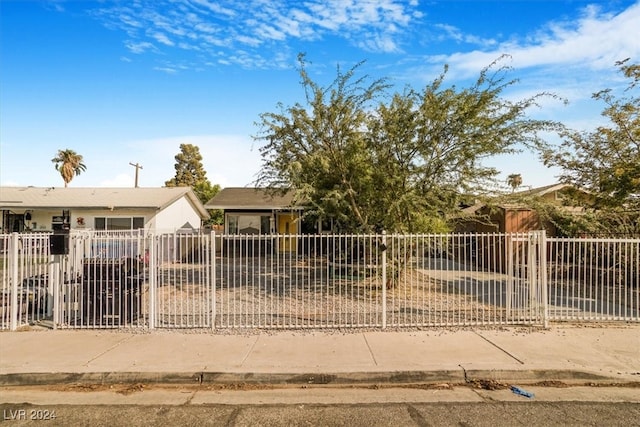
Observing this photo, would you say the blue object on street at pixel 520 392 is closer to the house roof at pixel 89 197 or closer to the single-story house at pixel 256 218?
the single-story house at pixel 256 218

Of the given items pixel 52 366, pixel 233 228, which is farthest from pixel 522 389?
pixel 233 228

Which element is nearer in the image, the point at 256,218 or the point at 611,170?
the point at 611,170

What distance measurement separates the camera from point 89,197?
21.6 meters

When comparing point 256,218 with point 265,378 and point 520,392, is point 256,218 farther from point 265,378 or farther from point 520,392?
point 520,392

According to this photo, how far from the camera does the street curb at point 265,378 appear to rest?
4957mm

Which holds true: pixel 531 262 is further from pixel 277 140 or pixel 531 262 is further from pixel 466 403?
pixel 277 140

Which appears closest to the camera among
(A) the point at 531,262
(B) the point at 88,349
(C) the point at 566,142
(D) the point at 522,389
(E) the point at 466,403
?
(E) the point at 466,403

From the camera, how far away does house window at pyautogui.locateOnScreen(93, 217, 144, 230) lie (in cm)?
1983

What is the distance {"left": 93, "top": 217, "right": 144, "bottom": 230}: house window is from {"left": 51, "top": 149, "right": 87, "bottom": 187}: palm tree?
2434cm

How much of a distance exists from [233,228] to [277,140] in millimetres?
12914

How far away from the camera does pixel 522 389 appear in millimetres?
4773

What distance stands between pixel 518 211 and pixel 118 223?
1915cm

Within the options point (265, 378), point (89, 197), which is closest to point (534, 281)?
point (265, 378)

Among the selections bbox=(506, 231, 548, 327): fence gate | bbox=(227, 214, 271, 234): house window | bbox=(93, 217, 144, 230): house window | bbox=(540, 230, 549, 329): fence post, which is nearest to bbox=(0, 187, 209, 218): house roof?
bbox=(93, 217, 144, 230): house window
